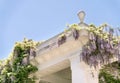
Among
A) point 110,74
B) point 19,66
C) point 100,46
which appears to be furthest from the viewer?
point 19,66

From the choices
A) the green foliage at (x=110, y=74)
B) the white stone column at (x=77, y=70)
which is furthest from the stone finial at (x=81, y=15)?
the green foliage at (x=110, y=74)

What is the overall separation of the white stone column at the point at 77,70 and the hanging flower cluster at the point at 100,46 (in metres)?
0.29

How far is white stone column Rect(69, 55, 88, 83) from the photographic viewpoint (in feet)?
32.1

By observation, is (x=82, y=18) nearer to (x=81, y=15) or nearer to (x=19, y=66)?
(x=81, y=15)

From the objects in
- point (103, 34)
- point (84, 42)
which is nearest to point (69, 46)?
point (84, 42)

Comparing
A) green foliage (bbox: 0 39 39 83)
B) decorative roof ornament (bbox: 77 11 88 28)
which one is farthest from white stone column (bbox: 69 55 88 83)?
green foliage (bbox: 0 39 39 83)

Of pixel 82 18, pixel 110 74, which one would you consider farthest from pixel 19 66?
pixel 110 74

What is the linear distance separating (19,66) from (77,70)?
2808mm

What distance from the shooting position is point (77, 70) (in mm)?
10000

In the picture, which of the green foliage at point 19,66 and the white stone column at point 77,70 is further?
the green foliage at point 19,66

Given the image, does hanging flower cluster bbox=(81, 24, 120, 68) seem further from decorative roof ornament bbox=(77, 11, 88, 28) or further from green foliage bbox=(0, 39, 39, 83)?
green foliage bbox=(0, 39, 39, 83)

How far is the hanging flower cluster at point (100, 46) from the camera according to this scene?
9.82 m

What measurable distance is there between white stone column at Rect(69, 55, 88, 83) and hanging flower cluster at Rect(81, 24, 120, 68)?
0.29 meters

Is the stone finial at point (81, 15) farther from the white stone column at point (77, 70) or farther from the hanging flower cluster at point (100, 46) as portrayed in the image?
the white stone column at point (77, 70)
